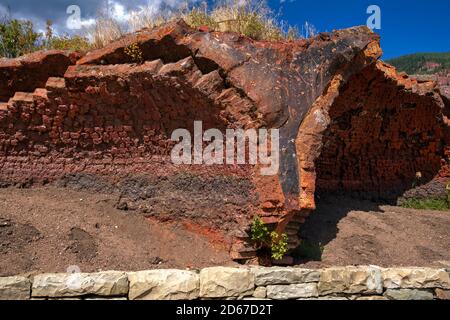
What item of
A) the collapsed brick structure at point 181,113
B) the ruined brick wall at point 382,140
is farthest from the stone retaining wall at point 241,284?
the ruined brick wall at point 382,140

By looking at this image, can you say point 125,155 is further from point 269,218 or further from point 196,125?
point 269,218

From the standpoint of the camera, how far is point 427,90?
8680mm

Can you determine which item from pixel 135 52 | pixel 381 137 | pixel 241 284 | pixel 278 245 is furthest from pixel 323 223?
pixel 135 52

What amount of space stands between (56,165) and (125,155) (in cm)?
111

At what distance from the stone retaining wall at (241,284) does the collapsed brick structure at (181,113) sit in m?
0.78

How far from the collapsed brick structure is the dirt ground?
268mm

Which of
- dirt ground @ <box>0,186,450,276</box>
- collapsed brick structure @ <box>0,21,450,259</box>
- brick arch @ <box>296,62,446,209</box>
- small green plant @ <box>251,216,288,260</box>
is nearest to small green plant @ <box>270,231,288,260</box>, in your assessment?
small green plant @ <box>251,216,288,260</box>

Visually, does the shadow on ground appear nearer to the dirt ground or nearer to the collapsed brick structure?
the dirt ground

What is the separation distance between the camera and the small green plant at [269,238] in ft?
18.6

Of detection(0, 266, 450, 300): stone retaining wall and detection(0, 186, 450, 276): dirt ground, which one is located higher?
detection(0, 186, 450, 276): dirt ground

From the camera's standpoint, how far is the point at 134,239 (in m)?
6.03

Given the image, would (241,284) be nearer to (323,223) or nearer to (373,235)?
(323,223)

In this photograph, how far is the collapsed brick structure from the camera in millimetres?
5750

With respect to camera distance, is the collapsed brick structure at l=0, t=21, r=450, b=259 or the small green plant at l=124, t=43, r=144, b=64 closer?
the collapsed brick structure at l=0, t=21, r=450, b=259
